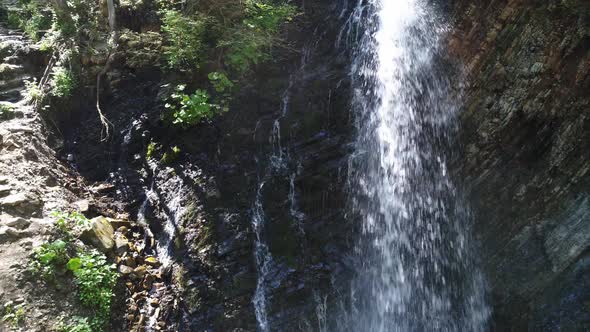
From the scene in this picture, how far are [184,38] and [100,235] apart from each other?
357cm

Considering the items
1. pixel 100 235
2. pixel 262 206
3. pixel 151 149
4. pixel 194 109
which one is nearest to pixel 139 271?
pixel 100 235

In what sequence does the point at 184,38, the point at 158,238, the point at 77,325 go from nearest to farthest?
the point at 77,325
the point at 158,238
the point at 184,38

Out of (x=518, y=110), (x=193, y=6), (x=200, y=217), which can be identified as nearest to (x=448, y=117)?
(x=518, y=110)

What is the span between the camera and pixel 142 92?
7973mm

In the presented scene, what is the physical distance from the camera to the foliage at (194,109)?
6.84m

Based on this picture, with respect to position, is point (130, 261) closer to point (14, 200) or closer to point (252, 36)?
point (14, 200)

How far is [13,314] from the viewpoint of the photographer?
4.38 metres

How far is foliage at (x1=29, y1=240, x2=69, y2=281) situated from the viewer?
479 cm

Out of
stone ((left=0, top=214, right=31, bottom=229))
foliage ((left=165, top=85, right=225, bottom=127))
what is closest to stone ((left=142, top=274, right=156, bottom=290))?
stone ((left=0, top=214, right=31, bottom=229))

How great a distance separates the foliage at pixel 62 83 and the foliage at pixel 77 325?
5.11 metres

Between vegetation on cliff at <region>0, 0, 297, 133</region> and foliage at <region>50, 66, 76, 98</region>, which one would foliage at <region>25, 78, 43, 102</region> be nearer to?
vegetation on cliff at <region>0, 0, 297, 133</region>

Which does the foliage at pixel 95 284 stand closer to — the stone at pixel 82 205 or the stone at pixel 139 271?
the stone at pixel 139 271

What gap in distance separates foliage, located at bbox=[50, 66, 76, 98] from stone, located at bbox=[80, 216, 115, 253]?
3.60m

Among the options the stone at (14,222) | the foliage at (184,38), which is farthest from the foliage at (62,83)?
the stone at (14,222)
